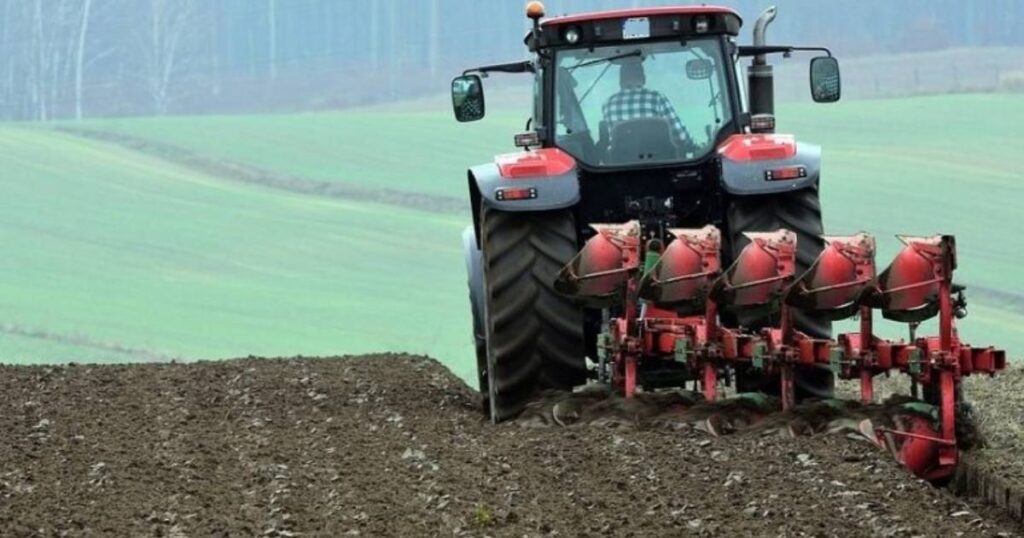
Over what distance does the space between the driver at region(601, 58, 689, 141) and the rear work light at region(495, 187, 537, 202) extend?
2.78ft

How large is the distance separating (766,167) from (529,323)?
1.29m

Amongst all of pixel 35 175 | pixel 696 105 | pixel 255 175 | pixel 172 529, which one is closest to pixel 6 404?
pixel 696 105

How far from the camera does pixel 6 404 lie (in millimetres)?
11398

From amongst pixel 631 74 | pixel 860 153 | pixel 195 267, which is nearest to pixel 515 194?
pixel 631 74

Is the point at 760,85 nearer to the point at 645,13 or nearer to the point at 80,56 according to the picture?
the point at 645,13

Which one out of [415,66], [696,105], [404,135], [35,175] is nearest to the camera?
[696,105]

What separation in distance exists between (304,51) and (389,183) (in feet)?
36.5

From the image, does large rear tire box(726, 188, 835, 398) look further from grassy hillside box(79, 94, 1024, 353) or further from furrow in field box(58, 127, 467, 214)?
furrow in field box(58, 127, 467, 214)

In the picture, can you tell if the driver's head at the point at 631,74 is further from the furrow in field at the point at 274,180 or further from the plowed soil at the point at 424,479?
the furrow in field at the point at 274,180

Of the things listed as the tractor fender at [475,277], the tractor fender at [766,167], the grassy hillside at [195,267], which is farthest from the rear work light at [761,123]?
the grassy hillside at [195,267]

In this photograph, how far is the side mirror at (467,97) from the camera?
35.7ft

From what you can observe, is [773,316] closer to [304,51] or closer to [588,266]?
[588,266]

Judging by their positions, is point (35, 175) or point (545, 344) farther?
point (35, 175)

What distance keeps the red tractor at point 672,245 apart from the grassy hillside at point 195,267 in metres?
7.92
